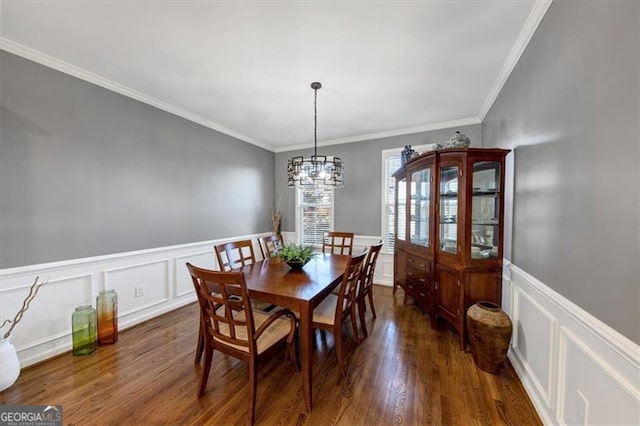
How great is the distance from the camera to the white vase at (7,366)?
1.78 m

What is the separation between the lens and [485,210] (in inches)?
99.2

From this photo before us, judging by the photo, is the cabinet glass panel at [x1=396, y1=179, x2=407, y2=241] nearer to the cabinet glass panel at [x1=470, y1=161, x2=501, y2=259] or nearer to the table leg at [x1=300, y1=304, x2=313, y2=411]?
the cabinet glass panel at [x1=470, y1=161, x2=501, y2=259]

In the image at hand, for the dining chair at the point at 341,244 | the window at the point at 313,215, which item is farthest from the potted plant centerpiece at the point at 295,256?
the window at the point at 313,215

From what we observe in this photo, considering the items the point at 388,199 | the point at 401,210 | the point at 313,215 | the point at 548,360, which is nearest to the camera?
the point at 548,360

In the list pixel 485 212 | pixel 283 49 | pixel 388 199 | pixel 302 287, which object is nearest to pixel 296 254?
pixel 302 287

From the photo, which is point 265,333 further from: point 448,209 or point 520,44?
point 520,44

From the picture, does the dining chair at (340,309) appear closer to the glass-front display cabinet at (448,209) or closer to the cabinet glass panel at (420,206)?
the glass-front display cabinet at (448,209)

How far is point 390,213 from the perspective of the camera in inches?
170

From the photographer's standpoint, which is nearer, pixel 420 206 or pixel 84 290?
pixel 84 290

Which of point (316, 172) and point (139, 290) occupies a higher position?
point (316, 172)

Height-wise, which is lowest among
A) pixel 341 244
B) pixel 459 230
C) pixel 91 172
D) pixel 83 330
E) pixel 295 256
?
pixel 83 330

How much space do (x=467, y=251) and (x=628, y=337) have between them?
4.79 ft

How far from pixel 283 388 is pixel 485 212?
2464 millimetres

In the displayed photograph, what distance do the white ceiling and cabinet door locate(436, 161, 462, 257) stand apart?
3.10ft
